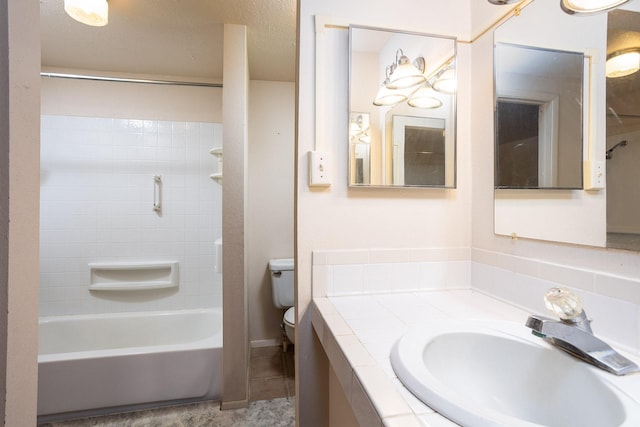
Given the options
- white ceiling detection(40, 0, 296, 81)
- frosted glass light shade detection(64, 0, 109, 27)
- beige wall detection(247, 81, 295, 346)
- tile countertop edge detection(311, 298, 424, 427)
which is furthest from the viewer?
beige wall detection(247, 81, 295, 346)

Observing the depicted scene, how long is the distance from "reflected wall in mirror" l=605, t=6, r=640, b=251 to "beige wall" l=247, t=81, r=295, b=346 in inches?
78.8

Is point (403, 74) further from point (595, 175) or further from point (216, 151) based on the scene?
point (216, 151)

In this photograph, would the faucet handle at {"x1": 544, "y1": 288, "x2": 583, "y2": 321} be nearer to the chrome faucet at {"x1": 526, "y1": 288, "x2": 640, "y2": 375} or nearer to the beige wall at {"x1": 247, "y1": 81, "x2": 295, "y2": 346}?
the chrome faucet at {"x1": 526, "y1": 288, "x2": 640, "y2": 375}

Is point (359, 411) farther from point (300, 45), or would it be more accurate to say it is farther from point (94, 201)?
point (94, 201)

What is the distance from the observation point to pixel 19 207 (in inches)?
22.5

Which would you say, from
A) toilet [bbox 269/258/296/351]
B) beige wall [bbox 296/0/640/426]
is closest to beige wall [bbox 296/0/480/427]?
beige wall [bbox 296/0/640/426]

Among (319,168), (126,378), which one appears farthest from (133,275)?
(319,168)

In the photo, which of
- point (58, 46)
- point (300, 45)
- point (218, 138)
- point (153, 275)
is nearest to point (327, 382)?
point (300, 45)

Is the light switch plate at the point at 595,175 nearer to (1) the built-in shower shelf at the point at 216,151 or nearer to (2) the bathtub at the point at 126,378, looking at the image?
(2) the bathtub at the point at 126,378

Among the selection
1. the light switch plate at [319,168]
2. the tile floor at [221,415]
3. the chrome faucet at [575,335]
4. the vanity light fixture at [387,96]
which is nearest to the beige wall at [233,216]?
the tile floor at [221,415]

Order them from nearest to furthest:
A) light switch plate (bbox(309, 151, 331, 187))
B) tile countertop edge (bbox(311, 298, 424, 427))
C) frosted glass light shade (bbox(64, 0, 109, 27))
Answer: tile countertop edge (bbox(311, 298, 424, 427)) < light switch plate (bbox(309, 151, 331, 187)) < frosted glass light shade (bbox(64, 0, 109, 27))

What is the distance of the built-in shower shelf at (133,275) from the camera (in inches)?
87.0

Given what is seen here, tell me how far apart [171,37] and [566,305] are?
2280mm

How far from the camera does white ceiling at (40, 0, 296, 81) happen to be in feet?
4.99
